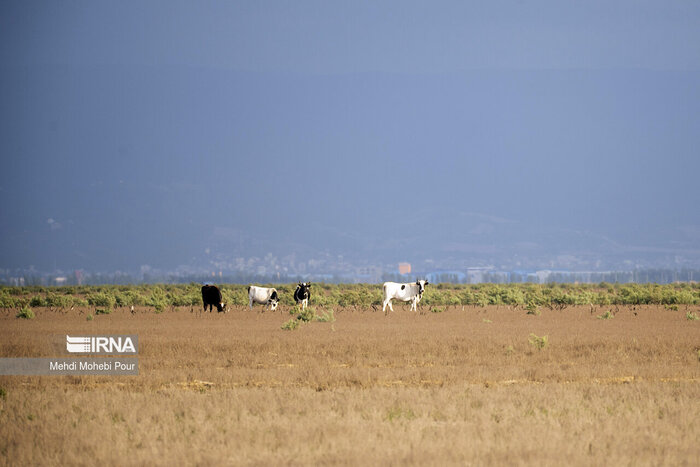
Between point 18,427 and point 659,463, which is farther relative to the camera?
point 18,427

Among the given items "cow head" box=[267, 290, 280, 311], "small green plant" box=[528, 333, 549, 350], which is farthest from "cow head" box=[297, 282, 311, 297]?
"small green plant" box=[528, 333, 549, 350]

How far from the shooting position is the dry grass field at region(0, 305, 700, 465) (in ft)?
39.7

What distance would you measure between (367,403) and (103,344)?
1306cm

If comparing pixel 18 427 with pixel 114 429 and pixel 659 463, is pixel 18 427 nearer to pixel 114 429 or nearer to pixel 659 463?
pixel 114 429


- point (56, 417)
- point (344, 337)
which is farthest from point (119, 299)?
point (56, 417)

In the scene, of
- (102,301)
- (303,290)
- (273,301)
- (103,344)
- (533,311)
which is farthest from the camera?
(102,301)

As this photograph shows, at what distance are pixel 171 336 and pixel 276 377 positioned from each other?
10.3 meters

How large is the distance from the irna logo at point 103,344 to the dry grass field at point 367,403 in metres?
0.65

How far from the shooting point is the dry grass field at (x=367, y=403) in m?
12.1

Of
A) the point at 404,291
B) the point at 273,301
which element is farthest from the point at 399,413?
the point at 273,301

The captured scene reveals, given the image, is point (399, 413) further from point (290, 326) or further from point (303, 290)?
point (303, 290)

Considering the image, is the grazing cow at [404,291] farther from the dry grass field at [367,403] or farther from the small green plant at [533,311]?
the dry grass field at [367,403]

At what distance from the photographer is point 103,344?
26.1 meters

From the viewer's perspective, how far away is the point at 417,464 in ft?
37.2
